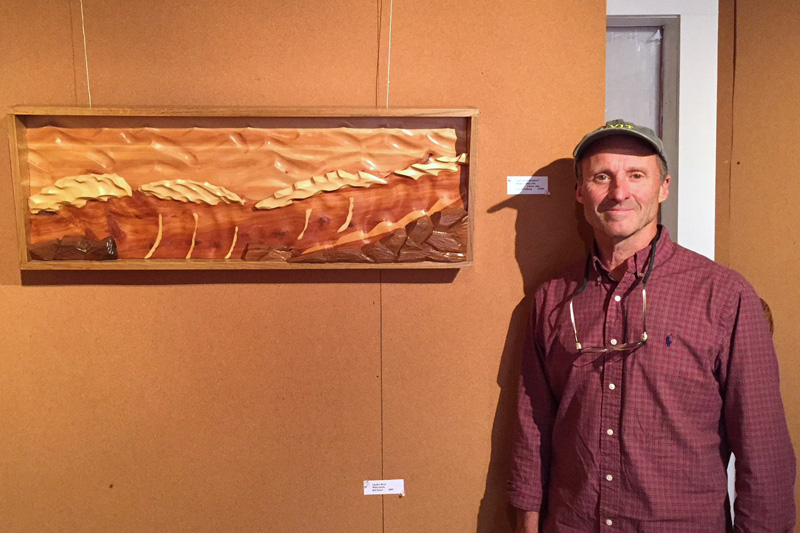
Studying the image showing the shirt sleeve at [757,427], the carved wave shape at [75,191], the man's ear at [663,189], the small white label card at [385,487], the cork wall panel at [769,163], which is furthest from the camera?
the cork wall panel at [769,163]

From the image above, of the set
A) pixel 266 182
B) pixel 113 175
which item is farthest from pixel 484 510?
pixel 113 175

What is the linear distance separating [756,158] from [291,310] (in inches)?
55.7

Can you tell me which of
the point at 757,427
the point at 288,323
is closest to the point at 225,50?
the point at 288,323

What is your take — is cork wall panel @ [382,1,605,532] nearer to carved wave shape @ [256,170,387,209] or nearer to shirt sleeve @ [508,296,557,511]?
shirt sleeve @ [508,296,557,511]

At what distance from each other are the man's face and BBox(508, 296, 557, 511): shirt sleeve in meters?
0.31

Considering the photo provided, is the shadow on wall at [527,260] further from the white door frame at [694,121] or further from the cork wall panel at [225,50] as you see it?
the cork wall panel at [225,50]

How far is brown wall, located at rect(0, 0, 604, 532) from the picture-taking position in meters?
1.42

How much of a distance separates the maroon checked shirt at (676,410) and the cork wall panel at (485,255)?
25 cm

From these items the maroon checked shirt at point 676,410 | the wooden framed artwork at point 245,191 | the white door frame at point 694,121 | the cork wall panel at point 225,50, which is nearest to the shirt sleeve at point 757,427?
the maroon checked shirt at point 676,410

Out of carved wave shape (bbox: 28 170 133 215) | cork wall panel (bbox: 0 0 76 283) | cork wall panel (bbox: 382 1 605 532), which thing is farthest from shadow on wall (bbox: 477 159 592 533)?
cork wall panel (bbox: 0 0 76 283)

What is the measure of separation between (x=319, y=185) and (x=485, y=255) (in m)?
0.47

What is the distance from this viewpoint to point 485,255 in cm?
147

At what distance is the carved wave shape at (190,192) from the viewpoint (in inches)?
54.6

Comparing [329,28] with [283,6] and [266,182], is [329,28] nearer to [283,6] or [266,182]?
[283,6]
